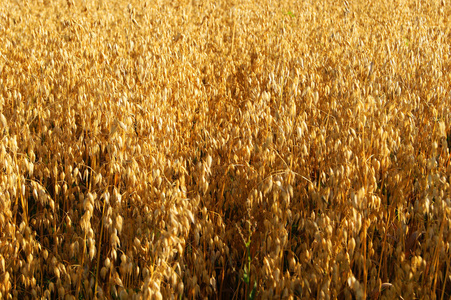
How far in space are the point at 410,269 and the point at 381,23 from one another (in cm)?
460

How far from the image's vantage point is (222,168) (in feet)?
7.28

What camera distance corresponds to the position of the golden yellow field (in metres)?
1.72

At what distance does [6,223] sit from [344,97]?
2.05 meters

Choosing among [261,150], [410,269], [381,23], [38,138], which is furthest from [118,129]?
[381,23]

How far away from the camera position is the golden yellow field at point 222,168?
5.64ft

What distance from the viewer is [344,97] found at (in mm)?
2930

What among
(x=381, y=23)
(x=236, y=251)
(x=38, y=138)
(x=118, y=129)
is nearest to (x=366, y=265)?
(x=236, y=251)

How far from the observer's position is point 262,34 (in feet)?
15.7

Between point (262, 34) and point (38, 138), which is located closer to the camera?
point (38, 138)

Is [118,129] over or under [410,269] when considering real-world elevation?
over

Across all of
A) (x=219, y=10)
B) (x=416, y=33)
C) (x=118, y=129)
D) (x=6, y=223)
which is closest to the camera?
(x=6, y=223)

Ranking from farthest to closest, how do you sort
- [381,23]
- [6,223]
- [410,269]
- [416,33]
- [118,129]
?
[381,23] → [416,33] → [118,129] → [6,223] → [410,269]

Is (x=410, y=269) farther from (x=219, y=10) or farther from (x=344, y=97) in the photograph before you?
(x=219, y=10)

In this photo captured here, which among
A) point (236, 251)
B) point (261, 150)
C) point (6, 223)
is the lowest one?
point (236, 251)
